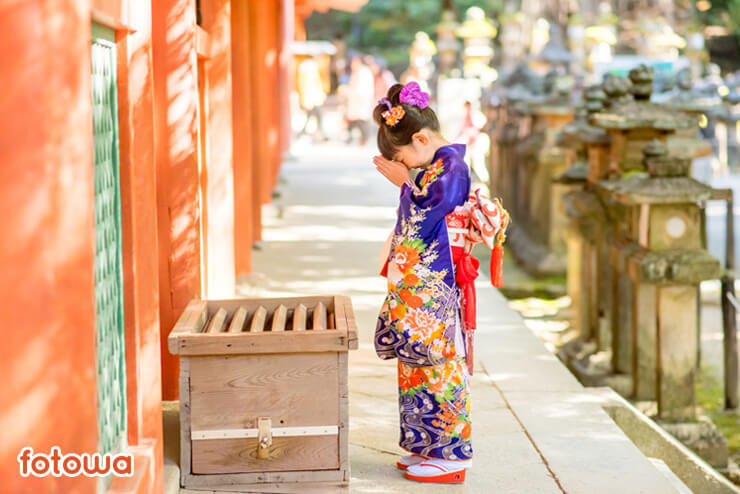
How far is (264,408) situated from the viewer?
3613 millimetres

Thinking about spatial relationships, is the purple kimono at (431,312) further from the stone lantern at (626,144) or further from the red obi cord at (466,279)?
the stone lantern at (626,144)

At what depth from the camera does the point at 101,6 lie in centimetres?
272

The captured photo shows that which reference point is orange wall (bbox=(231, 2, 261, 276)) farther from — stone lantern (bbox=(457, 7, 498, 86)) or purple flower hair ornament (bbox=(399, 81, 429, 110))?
stone lantern (bbox=(457, 7, 498, 86))

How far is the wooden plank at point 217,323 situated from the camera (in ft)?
12.7

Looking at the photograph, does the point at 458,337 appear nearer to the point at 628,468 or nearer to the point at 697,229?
the point at 628,468

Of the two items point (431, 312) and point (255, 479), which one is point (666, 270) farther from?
point (255, 479)

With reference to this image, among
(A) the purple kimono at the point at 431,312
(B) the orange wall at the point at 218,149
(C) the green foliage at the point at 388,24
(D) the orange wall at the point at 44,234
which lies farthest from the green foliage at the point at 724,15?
(D) the orange wall at the point at 44,234

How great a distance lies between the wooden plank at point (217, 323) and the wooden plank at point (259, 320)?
112 millimetres

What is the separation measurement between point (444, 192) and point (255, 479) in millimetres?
1210

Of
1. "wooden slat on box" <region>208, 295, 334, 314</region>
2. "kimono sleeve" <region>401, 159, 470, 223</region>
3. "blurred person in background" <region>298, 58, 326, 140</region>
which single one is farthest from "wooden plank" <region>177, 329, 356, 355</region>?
"blurred person in background" <region>298, 58, 326, 140</region>

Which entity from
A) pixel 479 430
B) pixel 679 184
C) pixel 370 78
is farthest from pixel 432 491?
pixel 370 78

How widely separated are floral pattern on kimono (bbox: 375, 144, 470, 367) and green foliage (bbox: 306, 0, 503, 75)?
1586 inches

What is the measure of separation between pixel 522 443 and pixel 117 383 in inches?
76.0

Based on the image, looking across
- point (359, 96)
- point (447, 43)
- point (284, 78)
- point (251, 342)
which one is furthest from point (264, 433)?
point (447, 43)
